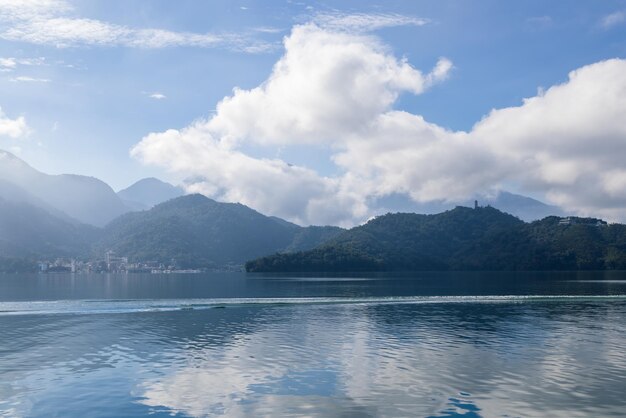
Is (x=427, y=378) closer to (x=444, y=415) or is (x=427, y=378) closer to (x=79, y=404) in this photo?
(x=444, y=415)

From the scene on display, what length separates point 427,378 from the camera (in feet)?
134

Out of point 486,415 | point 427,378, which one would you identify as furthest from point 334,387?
point 486,415

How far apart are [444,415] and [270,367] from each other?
57.7 feet

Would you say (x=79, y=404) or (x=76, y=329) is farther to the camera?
(x=76, y=329)

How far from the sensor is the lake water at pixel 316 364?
34250 millimetres

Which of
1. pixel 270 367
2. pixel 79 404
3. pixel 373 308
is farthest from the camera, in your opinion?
pixel 373 308

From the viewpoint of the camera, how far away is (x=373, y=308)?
98.5 meters

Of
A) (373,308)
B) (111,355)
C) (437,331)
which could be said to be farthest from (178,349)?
(373,308)

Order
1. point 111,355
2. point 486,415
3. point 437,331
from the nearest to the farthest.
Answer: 1. point 486,415
2. point 111,355
3. point 437,331

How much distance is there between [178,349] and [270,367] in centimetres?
1390

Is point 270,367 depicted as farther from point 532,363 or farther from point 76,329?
point 76,329

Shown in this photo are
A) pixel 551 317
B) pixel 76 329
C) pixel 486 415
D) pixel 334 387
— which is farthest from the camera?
pixel 551 317

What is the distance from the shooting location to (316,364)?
46594 millimetres

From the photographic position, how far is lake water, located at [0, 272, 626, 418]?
34.2m
